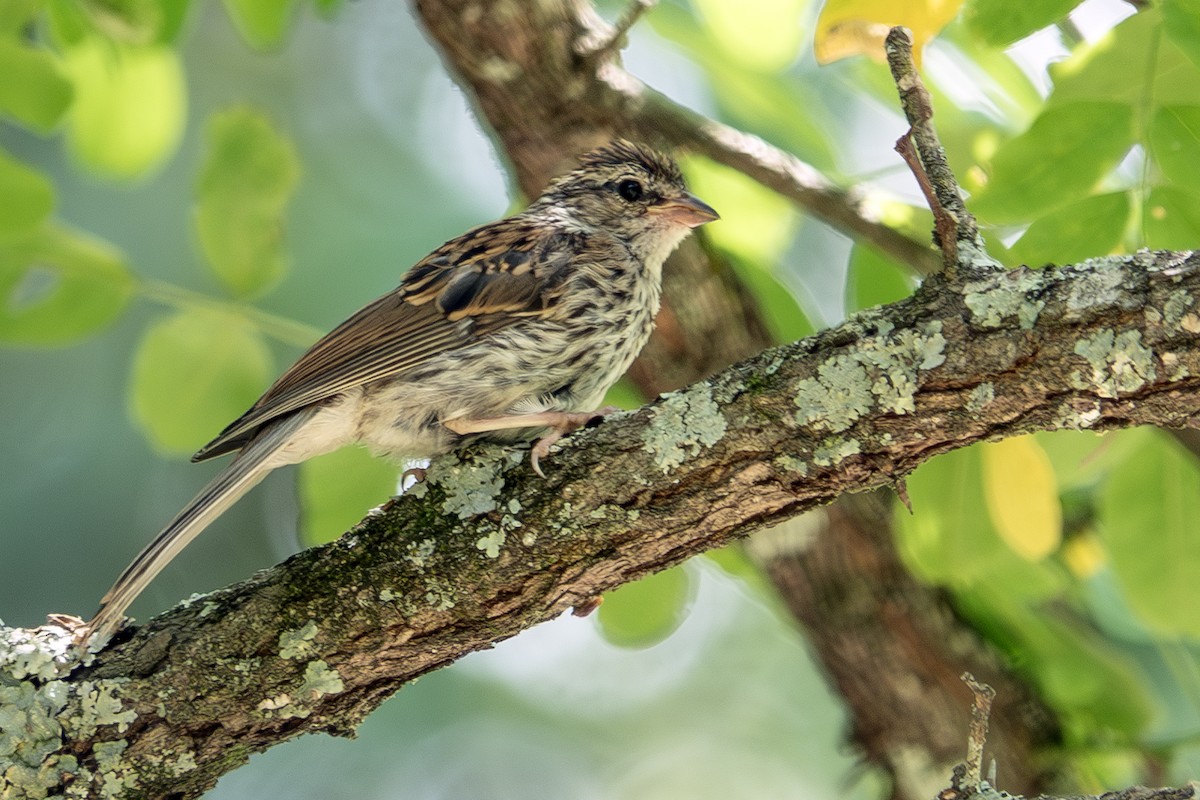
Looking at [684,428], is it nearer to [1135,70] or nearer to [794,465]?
[794,465]

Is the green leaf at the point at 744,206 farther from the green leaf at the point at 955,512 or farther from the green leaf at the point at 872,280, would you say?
the green leaf at the point at 955,512

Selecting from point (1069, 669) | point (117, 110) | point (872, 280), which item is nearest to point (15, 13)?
point (117, 110)

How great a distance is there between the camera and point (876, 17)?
3082mm

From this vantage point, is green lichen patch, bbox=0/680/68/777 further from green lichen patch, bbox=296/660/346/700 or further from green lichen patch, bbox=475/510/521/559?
green lichen patch, bbox=475/510/521/559

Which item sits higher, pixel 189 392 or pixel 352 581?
pixel 189 392

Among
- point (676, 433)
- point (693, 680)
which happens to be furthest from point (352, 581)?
point (693, 680)

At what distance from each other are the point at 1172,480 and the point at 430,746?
619 cm

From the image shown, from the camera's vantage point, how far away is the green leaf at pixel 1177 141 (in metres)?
2.76

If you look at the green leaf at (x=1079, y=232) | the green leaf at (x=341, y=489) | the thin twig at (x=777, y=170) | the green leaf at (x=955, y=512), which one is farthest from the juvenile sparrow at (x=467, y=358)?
the green leaf at (x=1079, y=232)

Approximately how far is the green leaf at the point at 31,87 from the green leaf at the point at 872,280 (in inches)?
90.8

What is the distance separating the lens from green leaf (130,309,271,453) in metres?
3.85

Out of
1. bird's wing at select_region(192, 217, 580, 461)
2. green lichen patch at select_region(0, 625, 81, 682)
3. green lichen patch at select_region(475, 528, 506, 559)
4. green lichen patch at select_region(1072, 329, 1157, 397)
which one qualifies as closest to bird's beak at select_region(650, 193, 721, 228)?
bird's wing at select_region(192, 217, 580, 461)

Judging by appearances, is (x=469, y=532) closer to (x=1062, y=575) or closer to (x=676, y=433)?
(x=676, y=433)

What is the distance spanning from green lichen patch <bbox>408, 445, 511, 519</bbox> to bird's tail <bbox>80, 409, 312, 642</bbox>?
525 millimetres
